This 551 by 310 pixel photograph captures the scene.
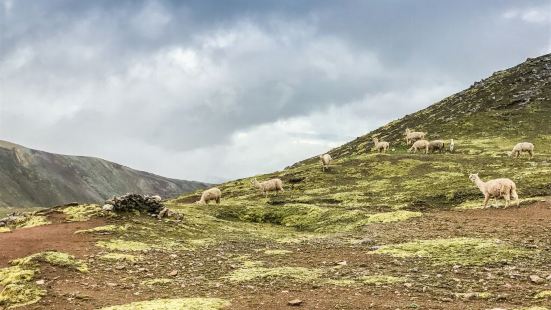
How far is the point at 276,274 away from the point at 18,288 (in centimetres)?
Result: 1003

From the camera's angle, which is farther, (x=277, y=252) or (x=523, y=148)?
(x=523, y=148)

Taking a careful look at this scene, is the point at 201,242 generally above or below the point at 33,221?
below

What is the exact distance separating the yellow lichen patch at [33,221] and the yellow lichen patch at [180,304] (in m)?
21.3

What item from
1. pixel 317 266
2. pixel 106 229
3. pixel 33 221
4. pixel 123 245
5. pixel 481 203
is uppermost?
pixel 481 203

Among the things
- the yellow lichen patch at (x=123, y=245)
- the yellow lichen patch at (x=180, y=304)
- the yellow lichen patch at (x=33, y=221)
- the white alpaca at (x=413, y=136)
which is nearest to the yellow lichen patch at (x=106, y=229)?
the yellow lichen patch at (x=123, y=245)

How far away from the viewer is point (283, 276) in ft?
65.9

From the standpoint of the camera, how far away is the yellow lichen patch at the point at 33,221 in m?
34.8

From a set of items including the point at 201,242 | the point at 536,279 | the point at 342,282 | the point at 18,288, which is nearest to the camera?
the point at 536,279

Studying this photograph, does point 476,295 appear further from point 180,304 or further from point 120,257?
point 120,257

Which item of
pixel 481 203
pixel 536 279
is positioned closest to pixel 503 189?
pixel 481 203

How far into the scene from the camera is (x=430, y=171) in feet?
206

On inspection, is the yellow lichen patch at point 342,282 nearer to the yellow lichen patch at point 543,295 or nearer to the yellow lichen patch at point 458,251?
the yellow lichen patch at point 458,251

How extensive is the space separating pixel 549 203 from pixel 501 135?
62.8 metres

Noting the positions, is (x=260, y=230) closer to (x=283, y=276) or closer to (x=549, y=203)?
(x=283, y=276)
